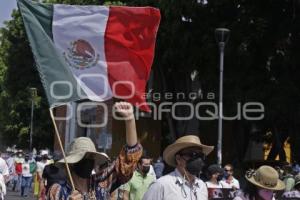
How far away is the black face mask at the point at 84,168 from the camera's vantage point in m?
5.37

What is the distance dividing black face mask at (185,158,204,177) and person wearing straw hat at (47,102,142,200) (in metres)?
0.83

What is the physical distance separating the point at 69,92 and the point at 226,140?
125ft

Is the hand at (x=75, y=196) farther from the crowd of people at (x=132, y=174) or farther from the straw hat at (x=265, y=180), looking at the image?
the straw hat at (x=265, y=180)

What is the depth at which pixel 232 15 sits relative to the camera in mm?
29672

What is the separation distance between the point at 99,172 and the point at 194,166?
0.96m

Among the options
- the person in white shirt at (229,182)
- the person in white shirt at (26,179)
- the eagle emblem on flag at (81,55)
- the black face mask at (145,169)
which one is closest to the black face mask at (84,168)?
the eagle emblem on flag at (81,55)

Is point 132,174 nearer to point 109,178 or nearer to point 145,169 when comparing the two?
point 109,178

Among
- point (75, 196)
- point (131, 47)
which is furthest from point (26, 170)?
point (75, 196)

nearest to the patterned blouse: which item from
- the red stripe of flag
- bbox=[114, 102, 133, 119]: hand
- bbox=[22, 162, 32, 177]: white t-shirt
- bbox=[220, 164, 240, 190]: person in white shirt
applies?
bbox=[114, 102, 133, 119]: hand

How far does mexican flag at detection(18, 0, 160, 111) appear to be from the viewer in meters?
6.86

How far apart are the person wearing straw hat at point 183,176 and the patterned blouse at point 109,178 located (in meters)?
0.73

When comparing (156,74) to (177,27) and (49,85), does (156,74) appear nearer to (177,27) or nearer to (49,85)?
(177,27)

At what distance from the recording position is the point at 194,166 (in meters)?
6.12

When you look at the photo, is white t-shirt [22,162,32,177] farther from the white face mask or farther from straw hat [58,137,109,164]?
straw hat [58,137,109,164]
